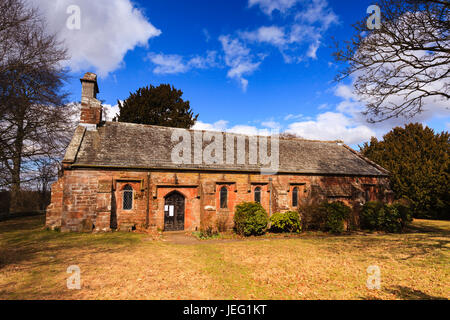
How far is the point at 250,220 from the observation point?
1586 cm

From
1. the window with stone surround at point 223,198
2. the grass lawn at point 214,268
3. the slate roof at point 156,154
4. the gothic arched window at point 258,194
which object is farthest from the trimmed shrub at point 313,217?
the window with stone surround at point 223,198

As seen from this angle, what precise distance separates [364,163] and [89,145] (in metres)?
25.8

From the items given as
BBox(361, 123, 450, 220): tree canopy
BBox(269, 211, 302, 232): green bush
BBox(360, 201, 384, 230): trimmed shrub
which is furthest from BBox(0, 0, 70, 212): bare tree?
BBox(361, 123, 450, 220): tree canopy

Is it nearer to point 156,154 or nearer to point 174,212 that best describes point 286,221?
point 174,212

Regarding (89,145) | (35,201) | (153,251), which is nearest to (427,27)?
(153,251)

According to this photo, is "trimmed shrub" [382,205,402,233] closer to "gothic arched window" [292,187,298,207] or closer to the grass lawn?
the grass lawn

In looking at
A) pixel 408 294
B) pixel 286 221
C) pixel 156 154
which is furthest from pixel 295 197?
pixel 408 294

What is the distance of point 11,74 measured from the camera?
1434 centimetres

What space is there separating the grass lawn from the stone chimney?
8.54 meters

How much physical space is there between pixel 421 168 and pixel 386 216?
13908 millimetres

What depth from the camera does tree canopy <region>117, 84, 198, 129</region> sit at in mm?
32844

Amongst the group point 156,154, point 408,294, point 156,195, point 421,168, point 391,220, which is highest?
point 156,154

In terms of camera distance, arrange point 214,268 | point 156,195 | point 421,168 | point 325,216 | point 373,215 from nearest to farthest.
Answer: point 214,268 < point 156,195 < point 325,216 < point 373,215 < point 421,168

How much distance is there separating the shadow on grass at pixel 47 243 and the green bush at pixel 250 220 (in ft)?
22.1
